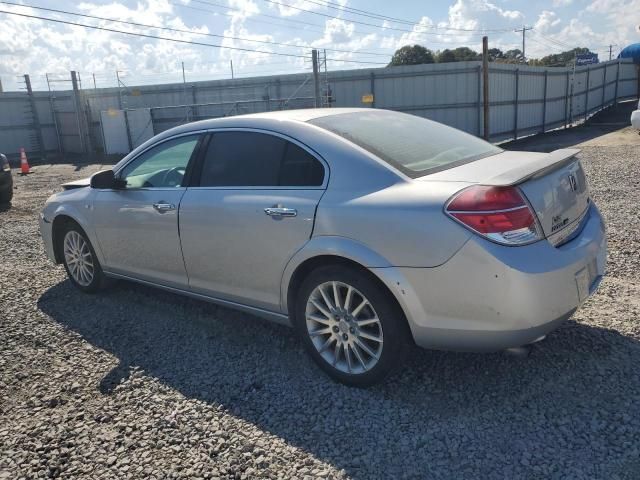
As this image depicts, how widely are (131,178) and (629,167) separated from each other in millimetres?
10266

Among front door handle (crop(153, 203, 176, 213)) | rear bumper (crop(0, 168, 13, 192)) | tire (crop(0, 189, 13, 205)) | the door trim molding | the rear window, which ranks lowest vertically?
tire (crop(0, 189, 13, 205))

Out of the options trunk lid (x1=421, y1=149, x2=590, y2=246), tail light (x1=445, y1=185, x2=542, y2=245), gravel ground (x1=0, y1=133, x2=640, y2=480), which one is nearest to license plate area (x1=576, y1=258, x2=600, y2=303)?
trunk lid (x1=421, y1=149, x2=590, y2=246)

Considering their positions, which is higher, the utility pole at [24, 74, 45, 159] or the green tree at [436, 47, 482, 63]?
the green tree at [436, 47, 482, 63]

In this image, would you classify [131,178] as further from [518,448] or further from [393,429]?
[518,448]

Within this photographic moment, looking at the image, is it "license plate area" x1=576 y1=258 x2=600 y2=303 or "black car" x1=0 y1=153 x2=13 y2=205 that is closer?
"license plate area" x1=576 y1=258 x2=600 y2=303

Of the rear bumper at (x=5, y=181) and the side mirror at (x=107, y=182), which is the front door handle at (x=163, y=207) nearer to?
the side mirror at (x=107, y=182)

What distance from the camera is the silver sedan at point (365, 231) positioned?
8.98 ft

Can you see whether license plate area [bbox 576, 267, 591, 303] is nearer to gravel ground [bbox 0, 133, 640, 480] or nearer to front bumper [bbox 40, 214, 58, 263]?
gravel ground [bbox 0, 133, 640, 480]

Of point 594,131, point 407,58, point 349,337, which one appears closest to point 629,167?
point 349,337

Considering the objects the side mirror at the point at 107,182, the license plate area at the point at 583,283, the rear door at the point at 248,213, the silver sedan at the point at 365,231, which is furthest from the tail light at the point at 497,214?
the side mirror at the point at 107,182

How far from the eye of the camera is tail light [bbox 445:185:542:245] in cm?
269

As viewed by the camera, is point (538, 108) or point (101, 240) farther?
point (538, 108)

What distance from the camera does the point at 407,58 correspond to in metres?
60.9

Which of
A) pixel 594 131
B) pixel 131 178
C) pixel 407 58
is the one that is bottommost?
pixel 594 131
